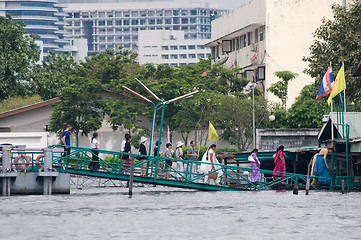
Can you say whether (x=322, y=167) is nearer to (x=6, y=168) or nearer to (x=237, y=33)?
(x=6, y=168)

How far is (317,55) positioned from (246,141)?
54.6 feet

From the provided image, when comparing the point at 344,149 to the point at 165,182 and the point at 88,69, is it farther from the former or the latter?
the point at 88,69

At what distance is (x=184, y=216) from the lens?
22.5m

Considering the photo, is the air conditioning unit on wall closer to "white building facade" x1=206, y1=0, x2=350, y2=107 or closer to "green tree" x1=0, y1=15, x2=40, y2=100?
"white building facade" x1=206, y1=0, x2=350, y2=107

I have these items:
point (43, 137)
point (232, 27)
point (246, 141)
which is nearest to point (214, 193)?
point (43, 137)

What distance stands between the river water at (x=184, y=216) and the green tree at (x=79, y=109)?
27038mm

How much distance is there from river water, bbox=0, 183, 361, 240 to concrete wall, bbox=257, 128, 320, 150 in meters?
17.8

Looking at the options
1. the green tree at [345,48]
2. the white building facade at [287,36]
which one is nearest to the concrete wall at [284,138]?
the green tree at [345,48]

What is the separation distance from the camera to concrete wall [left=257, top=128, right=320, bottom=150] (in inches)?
1890

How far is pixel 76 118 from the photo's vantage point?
57312mm

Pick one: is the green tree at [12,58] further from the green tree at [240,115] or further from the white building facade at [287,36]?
the green tree at [240,115]

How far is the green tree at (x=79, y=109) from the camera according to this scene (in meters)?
56.8

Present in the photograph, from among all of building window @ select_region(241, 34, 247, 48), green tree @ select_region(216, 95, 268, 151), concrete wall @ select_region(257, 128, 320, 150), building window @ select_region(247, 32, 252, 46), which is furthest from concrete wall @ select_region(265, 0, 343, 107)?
concrete wall @ select_region(257, 128, 320, 150)

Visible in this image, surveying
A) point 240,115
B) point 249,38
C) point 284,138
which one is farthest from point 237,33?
point 284,138
